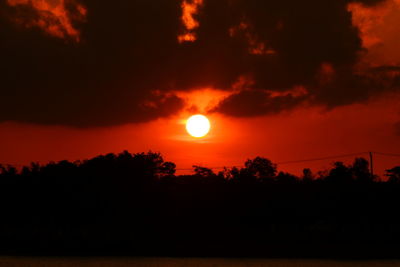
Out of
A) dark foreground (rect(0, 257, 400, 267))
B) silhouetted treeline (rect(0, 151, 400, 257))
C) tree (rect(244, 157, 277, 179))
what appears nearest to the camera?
dark foreground (rect(0, 257, 400, 267))

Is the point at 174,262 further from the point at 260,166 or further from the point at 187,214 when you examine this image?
the point at 260,166

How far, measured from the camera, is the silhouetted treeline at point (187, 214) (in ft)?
164

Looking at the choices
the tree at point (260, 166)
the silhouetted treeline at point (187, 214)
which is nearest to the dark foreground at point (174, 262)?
the silhouetted treeline at point (187, 214)

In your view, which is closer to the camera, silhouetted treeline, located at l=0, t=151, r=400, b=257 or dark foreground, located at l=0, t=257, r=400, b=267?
dark foreground, located at l=0, t=257, r=400, b=267

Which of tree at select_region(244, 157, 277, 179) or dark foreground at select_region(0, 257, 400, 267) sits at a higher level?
tree at select_region(244, 157, 277, 179)

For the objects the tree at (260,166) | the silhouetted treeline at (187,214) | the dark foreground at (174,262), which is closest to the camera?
the dark foreground at (174,262)

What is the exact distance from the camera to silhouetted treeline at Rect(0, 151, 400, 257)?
164ft

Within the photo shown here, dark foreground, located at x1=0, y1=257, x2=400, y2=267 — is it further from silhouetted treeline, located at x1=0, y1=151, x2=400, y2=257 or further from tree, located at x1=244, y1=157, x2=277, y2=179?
tree, located at x1=244, y1=157, x2=277, y2=179

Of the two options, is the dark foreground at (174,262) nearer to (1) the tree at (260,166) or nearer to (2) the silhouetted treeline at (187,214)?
(2) the silhouetted treeline at (187,214)

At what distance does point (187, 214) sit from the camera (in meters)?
55.3

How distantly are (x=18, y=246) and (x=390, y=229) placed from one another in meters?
29.3

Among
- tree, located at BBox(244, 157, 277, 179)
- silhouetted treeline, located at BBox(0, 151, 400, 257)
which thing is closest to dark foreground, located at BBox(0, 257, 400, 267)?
silhouetted treeline, located at BBox(0, 151, 400, 257)

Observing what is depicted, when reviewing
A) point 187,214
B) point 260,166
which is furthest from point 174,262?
point 260,166

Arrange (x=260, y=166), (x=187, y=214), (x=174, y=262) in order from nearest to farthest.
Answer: (x=174, y=262)
(x=187, y=214)
(x=260, y=166)
